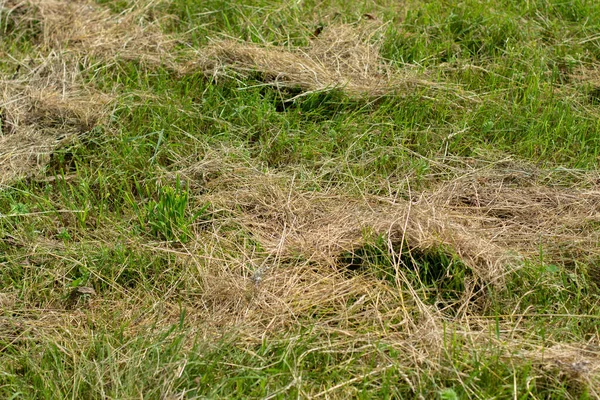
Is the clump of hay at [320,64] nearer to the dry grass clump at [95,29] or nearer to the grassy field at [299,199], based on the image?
the grassy field at [299,199]

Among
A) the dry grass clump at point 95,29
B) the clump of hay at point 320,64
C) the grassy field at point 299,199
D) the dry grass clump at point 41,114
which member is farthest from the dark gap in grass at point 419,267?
the dry grass clump at point 95,29

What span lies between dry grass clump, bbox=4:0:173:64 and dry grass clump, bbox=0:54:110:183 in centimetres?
25

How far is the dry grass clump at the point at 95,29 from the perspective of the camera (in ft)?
15.3

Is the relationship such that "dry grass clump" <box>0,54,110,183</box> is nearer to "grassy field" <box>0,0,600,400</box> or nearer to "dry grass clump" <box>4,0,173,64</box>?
"grassy field" <box>0,0,600,400</box>

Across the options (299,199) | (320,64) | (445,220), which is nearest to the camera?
(445,220)

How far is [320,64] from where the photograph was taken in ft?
14.9

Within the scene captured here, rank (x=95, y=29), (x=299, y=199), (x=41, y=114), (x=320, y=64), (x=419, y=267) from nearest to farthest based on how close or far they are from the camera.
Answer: (x=419, y=267) → (x=299, y=199) → (x=41, y=114) → (x=320, y=64) → (x=95, y=29)

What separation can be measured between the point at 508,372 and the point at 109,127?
2314 mm

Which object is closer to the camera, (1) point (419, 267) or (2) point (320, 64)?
(1) point (419, 267)

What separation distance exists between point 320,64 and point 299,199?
117 cm

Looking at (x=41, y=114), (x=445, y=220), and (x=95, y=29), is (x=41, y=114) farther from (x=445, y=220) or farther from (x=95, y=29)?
(x=445, y=220)

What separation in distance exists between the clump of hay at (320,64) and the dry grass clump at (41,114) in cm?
65

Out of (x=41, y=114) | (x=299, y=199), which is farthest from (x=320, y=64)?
(x=41, y=114)

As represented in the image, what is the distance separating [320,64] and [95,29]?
137 centimetres
